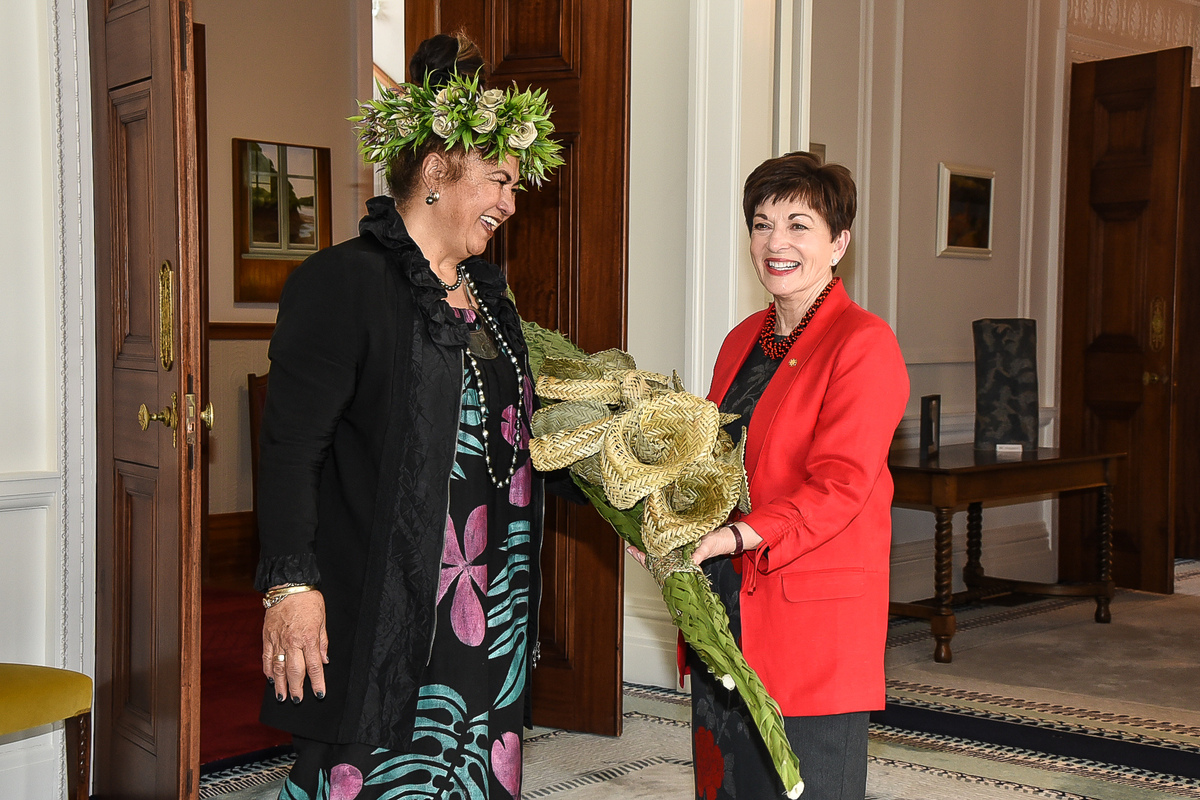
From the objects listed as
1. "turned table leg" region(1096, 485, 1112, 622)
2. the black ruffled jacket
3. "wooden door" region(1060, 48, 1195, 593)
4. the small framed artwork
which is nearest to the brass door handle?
the black ruffled jacket

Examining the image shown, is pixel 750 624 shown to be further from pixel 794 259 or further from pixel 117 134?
pixel 117 134

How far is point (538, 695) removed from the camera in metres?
3.93

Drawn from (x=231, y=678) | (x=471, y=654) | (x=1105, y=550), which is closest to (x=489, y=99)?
(x=471, y=654)

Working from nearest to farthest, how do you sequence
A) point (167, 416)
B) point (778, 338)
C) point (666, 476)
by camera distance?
point (666, 476) → point (778, 338) → point (167, 416)

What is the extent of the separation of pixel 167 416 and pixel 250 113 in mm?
4266

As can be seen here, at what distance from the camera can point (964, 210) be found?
19.9 ft

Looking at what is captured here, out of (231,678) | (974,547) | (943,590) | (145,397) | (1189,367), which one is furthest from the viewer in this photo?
(1189,367)

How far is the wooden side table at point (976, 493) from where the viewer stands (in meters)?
4.96

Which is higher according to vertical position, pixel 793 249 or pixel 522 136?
pixel 522 136

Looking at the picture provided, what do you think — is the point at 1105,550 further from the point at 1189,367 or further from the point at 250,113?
the point at 250,113

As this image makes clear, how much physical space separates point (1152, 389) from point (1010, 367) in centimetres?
120

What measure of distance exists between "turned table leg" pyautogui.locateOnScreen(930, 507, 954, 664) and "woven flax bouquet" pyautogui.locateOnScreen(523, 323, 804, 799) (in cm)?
328

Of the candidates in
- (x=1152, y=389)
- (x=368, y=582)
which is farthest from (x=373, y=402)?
(x=1152, y=389)

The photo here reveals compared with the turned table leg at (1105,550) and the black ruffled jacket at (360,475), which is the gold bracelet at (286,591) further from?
the turned table leg at (1105,550)
